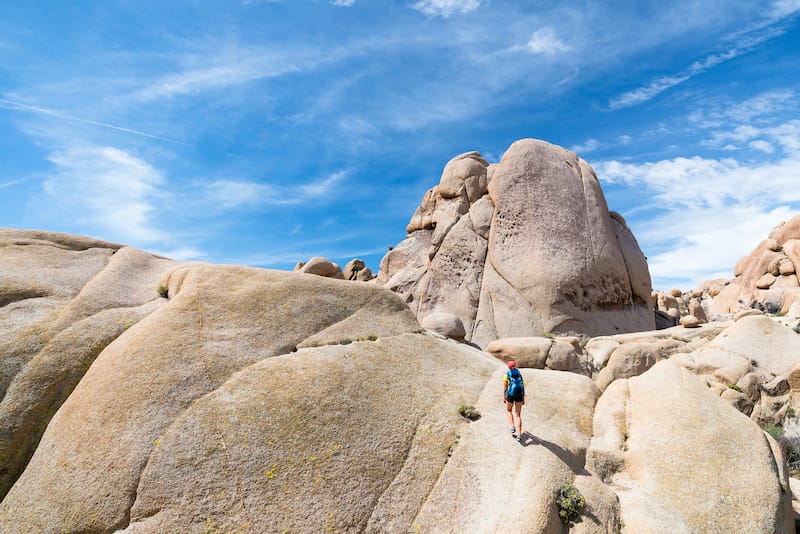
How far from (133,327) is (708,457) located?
16206mm

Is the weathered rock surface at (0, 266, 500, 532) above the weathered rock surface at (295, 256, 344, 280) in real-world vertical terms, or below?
below

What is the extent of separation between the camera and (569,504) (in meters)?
11.5

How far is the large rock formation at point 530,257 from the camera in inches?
1273

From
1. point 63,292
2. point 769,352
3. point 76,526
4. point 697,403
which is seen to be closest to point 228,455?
point 76,526

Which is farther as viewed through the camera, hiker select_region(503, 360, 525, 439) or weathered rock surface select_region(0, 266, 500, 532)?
hiker select_region(503, 360, 525, 439)

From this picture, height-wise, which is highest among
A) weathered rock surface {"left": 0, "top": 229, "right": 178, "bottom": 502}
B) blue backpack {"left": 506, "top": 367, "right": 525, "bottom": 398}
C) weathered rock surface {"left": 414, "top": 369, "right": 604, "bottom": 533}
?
weathered rock surface {"left": 0, "top": 229, "right": 178, "bottom": 502}

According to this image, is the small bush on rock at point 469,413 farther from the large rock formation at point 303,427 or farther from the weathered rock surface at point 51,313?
the weathered rock surface at point 51,313

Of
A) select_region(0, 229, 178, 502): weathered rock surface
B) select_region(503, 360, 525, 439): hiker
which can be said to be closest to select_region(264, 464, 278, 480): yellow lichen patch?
select_region(503, 360, 525, 439): hiker

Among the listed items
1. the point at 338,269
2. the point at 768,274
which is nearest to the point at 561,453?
the point at 338,269

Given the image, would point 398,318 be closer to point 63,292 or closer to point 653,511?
point 653,511

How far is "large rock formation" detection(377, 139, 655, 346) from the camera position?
1273 inches

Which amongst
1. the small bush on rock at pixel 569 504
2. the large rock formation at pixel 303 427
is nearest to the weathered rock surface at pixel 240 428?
the large rock formation at pixel 303 427

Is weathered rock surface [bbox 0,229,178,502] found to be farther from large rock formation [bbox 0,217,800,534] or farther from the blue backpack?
the blue backpack

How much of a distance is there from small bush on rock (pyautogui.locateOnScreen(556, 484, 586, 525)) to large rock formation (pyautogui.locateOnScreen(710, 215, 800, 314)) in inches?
2035
